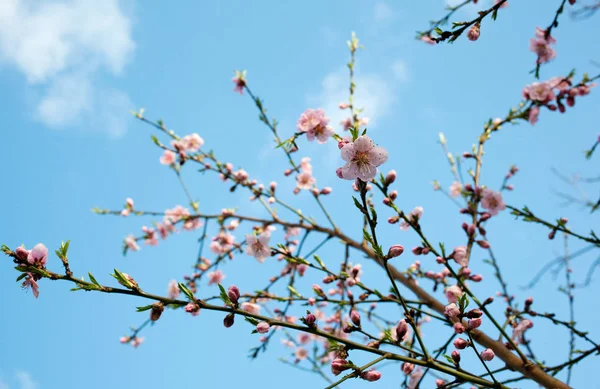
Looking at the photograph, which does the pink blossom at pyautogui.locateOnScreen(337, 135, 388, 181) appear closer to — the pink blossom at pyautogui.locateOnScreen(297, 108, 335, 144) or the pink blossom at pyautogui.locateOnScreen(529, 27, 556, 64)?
the pink blossom at pyautogui.locateOnScreen(297, 108, 335, 144)

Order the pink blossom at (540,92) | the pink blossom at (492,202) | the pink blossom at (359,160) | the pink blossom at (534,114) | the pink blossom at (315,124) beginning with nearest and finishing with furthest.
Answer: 1. the pink blossom at (359,160)
2. the pink blossom at (315,124)
3. the pink blossom at (492,202)
4. the pink blossom at (540,92)
5. the pink blossom at (534,114)

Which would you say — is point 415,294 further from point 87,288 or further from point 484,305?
point 87,288

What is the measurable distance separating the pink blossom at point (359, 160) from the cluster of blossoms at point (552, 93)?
2981mm

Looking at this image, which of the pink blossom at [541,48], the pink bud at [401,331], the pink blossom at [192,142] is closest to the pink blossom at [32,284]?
the pink bud at [401,331]

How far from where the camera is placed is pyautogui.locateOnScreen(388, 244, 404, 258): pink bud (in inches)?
73.3

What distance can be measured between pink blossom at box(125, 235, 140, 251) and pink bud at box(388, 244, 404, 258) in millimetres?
4868

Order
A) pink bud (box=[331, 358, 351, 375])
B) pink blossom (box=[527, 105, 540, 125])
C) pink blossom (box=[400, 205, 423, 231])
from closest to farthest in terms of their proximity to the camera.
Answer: pink bud (box=[331, 358, 351, 375]) < pink blossom (box=[400, 205, 423, 231]) < pink blossom (box=[527, 105, 540, 125])

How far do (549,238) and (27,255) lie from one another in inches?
136

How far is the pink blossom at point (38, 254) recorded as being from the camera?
1.70 m

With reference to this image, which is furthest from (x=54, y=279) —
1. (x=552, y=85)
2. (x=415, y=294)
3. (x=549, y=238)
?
(x=552, y=85)

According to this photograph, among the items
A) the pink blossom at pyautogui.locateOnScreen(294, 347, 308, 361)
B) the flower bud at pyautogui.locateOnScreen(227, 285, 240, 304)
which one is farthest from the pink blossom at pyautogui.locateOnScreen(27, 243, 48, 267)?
the pink blossom at pyautogui.locateOnScreen(294, 347, 308, 361)

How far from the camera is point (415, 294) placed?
382 cm

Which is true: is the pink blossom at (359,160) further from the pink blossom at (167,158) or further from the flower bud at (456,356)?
the pink blossom at (167,158)

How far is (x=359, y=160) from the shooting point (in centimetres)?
177
